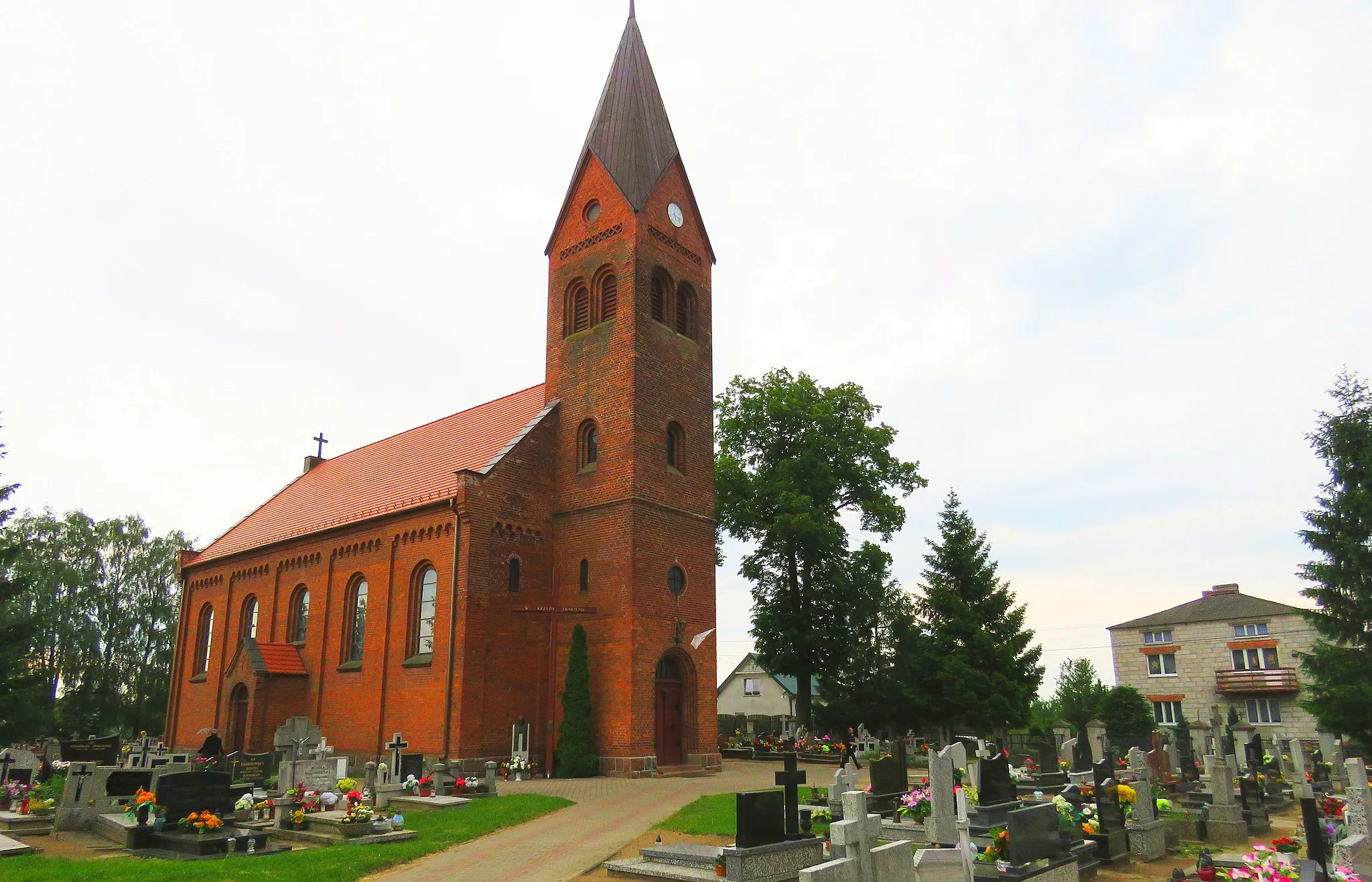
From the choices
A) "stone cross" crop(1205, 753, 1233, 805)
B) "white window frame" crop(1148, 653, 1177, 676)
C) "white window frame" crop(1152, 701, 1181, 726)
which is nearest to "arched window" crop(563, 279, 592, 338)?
"stone cross" crop(1205, 753, 1233, 805)

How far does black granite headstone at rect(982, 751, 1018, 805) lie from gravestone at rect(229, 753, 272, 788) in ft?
43.5

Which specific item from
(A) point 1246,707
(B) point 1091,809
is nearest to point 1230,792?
(B) point 1091,809

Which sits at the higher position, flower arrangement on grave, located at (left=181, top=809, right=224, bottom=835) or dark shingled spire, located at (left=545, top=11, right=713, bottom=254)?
dark shingled spire, located at (left=545, top=11, right=713, bottom=254)

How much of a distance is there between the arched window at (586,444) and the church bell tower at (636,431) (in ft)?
0.13

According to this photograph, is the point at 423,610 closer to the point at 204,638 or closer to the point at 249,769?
the point at 249,769

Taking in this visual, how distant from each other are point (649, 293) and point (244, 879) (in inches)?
712

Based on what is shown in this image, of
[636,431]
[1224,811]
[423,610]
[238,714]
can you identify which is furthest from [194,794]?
[238,714]

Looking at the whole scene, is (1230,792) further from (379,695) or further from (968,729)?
(379,695)

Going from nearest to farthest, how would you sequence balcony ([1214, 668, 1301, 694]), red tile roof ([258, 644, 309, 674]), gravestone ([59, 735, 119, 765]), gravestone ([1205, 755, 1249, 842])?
gravestone ([1205, 755, 1249, 842])
gravestone ([59, 735, 119, 765])
red tile roof ([258, 644, 309, 674])
balcony ([1214, 668, 1301, 694])

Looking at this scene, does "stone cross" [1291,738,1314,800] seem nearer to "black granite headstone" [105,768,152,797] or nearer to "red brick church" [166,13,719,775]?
"red brick church" [166,13,719,775]

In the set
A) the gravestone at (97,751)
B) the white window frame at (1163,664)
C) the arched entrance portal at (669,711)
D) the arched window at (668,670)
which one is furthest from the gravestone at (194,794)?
the white window frame at (1163,664)

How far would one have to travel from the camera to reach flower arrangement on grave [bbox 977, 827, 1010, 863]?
28.8ft

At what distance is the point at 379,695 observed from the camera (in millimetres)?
23156

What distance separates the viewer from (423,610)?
23391 mm
